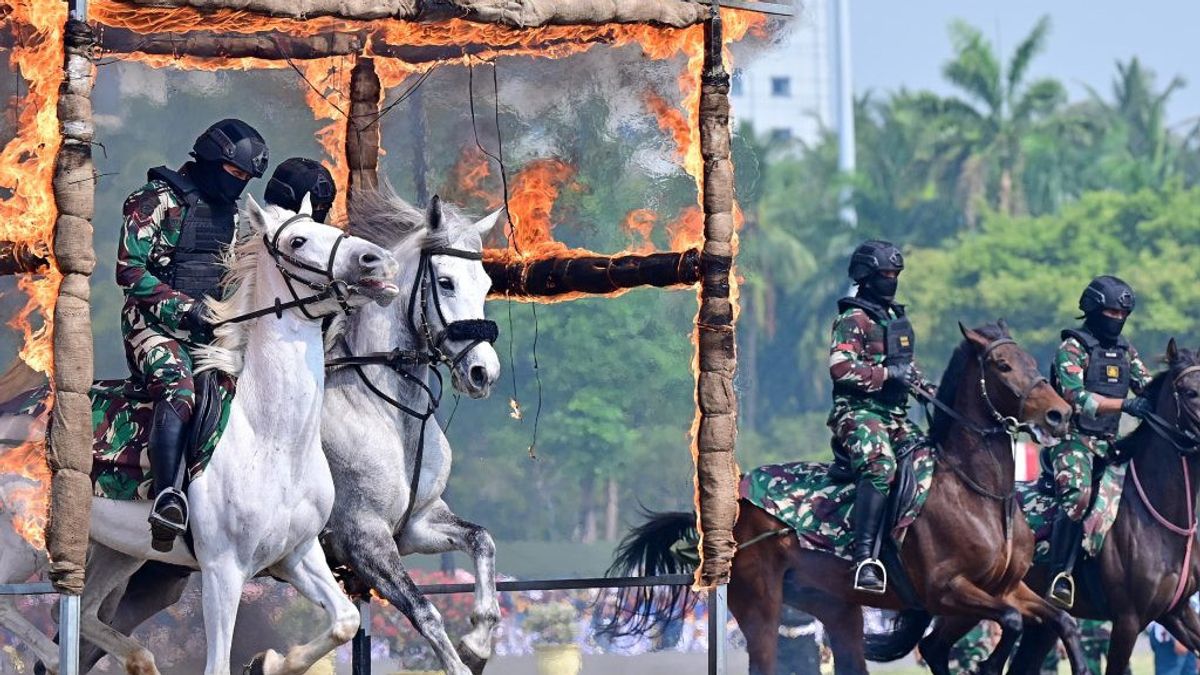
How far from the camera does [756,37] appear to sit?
12258 millimetres

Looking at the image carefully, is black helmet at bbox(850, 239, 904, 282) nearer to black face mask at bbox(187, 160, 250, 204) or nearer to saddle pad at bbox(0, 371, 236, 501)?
black face mask at bbox(187, 160, 250, 204)

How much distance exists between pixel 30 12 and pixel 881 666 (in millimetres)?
12790

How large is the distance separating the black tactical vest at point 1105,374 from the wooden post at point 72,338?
24.6 feet

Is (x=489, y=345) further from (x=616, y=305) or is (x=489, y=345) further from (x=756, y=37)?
(x=616, y=305)

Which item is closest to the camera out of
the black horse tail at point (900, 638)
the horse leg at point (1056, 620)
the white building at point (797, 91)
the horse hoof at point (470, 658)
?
the horse hoof at point (470, 658)

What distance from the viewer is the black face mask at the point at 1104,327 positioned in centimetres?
1473

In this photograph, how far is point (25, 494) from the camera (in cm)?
1088

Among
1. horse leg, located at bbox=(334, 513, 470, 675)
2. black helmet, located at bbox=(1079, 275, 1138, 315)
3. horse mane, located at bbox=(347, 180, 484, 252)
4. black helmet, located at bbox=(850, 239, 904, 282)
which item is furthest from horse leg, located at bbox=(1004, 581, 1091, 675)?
horse mane, located at bbox=(347, 180, 484, 252)

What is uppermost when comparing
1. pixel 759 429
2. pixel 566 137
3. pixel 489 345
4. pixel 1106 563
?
pixel 566 137

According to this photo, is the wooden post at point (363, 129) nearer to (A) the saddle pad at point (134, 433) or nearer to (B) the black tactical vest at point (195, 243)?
(B) the black tactical vest at point (195, 243)

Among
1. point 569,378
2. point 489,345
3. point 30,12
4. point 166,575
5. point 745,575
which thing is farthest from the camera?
point 569,378

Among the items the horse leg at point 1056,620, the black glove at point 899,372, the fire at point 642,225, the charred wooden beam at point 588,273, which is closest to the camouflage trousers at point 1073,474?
the horse leg at point 1056,620

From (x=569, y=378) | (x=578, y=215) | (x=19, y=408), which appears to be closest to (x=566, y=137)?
(x=578, y=215)

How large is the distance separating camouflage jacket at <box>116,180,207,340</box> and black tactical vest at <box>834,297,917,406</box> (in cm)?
506
